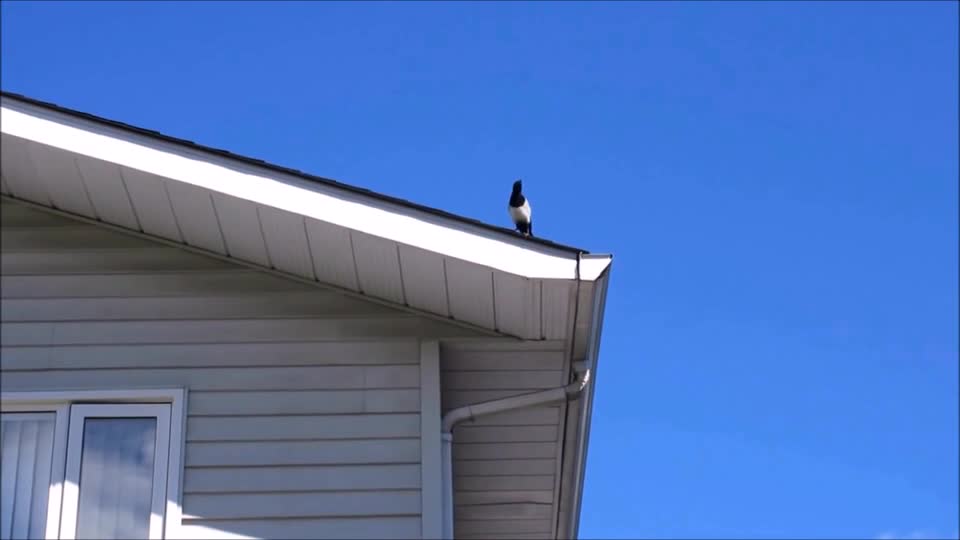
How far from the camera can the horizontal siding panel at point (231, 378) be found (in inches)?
242

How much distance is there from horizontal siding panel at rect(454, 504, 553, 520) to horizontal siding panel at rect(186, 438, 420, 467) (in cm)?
174

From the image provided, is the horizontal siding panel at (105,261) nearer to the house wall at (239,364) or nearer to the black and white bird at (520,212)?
the house wall at (239,364)

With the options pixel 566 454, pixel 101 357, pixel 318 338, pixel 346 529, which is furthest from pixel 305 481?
pixel 566 454

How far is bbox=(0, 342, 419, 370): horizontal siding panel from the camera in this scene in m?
6.20

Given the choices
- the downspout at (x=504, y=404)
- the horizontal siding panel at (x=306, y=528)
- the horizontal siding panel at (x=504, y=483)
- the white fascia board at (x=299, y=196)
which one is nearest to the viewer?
the horizontal siding panel at (x=306, y=528)

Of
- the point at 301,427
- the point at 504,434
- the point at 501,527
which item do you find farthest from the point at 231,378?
the point at 501,527

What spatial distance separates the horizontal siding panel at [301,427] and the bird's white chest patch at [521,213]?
6.60 feet

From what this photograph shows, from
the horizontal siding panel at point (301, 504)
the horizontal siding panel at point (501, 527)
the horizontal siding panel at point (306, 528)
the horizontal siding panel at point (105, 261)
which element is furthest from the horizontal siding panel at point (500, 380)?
the horizontal siding panel at point (501, 527)

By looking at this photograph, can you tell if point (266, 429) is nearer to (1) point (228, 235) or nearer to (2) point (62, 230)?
(1) point (228, 235)

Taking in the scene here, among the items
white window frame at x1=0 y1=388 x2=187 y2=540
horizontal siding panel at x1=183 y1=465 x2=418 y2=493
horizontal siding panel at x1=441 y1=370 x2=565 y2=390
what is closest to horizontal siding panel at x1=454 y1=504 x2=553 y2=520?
horizontal siding panel at x1=441 y1=370 x2=565 y2=390

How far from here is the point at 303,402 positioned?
6.15 meters

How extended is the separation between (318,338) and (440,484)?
2.88 ft

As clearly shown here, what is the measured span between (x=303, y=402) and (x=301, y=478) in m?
0.35

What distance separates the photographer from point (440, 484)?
598 centimetres
